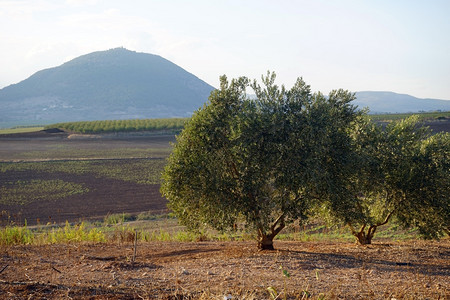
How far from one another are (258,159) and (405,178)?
7175mm

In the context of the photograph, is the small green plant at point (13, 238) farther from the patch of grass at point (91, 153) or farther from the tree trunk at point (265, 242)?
the patch of grass at point (91, 153)

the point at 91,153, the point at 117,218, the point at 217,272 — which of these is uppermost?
the point at 217,272

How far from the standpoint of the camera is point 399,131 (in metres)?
19.0

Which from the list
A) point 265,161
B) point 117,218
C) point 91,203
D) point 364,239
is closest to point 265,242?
point 265,161

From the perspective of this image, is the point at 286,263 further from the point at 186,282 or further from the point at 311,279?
the point at 186,282

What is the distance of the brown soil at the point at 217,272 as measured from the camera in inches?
353

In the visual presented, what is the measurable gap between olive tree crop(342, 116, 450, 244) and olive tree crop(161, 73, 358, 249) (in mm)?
2675

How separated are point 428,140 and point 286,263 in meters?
10.3

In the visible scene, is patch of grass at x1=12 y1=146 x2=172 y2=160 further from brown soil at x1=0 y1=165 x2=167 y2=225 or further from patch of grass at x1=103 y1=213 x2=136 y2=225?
patch of grass at x1=103 y1=213 x2=136 y2=225

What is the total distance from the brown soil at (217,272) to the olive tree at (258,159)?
177 cm

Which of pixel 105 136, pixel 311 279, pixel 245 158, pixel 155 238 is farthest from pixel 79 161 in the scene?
pixel 311 279

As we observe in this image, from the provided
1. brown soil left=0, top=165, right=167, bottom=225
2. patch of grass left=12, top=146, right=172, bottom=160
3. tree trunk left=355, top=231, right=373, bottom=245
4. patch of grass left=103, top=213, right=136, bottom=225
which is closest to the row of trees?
tree trunk left=355, top=231, right=373, bottom=245

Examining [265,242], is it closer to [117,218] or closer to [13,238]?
[13,238]

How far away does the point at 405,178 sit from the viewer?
58.2 ft
